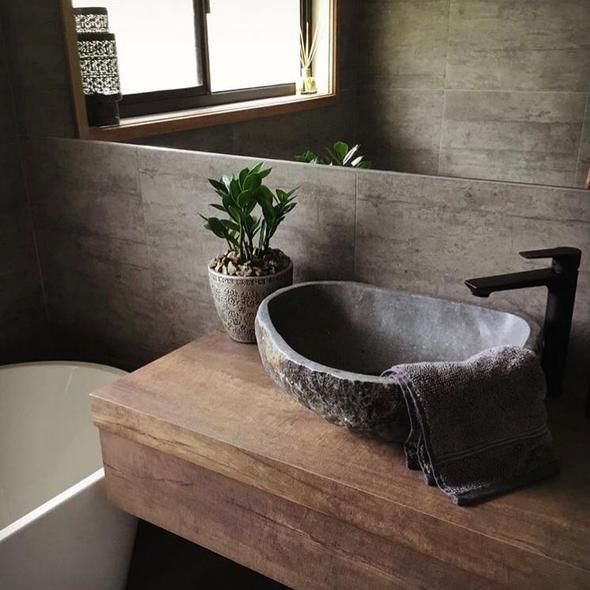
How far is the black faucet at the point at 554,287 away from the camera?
1111mm

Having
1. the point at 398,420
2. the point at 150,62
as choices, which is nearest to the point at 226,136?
the point at 150,62

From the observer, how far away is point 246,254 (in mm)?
1422


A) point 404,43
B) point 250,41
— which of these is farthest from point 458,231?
point 250,41

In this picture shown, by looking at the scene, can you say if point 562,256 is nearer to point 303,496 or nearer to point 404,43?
point 303,496

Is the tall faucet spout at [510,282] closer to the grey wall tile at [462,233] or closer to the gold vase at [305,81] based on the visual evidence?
the grey wall tile at [462,233]

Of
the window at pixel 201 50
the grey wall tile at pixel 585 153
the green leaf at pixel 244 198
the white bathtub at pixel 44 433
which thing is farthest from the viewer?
the window at pixel 201 50

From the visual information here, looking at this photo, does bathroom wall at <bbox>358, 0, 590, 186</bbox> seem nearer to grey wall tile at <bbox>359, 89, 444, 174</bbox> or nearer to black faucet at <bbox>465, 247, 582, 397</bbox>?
grey wall tile at <bbox>359, 89, 444, 174</bbox>

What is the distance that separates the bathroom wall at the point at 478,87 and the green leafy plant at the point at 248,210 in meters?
0.28

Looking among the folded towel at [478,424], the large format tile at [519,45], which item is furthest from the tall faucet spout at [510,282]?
the large format tile at [519,45]

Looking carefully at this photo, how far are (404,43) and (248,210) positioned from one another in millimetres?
694

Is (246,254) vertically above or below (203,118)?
below

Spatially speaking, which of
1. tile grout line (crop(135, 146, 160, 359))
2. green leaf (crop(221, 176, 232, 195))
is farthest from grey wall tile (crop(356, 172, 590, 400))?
tile grout line (crop(135, 146, 160, 359))

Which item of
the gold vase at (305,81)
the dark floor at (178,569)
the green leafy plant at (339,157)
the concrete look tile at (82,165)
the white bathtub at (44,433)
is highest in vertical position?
the gold vase at (305,81)

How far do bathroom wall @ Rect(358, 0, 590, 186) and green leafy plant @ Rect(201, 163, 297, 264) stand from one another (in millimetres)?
283
